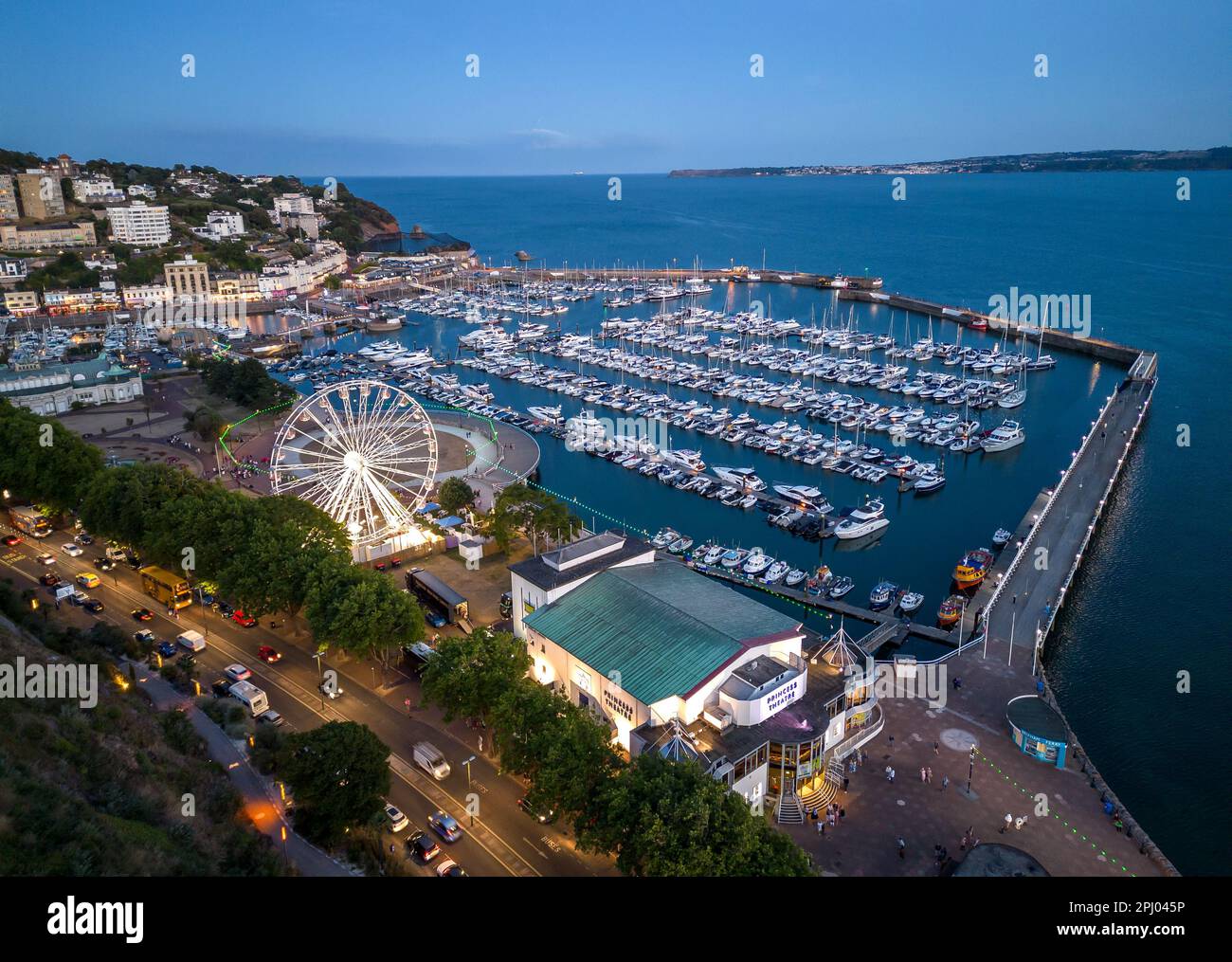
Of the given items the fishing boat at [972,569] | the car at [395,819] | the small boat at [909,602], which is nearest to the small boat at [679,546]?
the small boat at [909,602]

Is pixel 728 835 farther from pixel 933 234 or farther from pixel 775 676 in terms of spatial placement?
pixel 933 234

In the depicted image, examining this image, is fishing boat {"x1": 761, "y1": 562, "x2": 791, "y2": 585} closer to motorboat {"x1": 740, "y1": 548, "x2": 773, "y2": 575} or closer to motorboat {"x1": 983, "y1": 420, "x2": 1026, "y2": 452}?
motorboat {"x1": 740, "y1": 548, "x2": 773, "y2": 575}

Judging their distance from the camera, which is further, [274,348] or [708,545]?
[274,348]

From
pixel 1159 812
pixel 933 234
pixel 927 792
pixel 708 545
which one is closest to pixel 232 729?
pixel 927 792

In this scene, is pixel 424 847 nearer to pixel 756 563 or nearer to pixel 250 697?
pixel 250 697

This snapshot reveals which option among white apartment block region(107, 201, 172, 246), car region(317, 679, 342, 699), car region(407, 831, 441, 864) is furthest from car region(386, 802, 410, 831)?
white apartment block region(107, 201, 172, 246)

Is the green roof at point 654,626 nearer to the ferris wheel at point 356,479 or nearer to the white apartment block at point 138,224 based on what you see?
the ferris wheel at point 356,479
